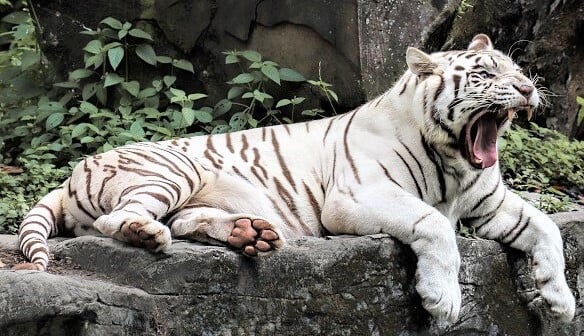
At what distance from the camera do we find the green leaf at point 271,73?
20.0 ft

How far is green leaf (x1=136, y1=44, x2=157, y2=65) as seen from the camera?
21.5 feet

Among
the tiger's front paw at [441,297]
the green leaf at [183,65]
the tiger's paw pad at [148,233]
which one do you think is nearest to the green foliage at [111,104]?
the green leaf at [183,65]

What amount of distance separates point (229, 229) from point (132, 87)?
9.14 ft

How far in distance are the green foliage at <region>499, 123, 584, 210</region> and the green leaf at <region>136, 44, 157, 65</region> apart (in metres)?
2.54

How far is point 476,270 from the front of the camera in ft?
14.6

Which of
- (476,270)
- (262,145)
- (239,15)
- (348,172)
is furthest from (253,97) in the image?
(476,270)

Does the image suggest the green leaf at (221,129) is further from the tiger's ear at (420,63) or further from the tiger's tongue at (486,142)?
the tiger's tongue at (486,142)

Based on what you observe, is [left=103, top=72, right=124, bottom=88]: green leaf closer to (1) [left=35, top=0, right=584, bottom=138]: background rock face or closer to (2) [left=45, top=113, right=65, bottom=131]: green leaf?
(1) [left=35, top=0, right=584, bottom=138]: background rock face

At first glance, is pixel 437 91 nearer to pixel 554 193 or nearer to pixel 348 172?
pixel 348 172

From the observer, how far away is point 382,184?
434cm

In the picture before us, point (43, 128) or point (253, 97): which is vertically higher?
point (253, 97)

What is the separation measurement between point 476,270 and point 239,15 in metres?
2.86

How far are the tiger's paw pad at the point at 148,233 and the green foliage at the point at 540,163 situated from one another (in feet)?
9.69

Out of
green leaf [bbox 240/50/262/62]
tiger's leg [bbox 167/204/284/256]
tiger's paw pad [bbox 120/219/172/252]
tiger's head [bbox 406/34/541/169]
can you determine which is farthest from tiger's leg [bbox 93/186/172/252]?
green leaf [bbox 240/50/262/62]
